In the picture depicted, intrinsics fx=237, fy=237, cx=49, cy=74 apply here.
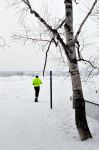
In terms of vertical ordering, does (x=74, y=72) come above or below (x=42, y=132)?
above

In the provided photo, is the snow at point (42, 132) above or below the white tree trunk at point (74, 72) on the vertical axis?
below

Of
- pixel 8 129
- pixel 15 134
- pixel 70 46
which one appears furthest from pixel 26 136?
pixel 70 46

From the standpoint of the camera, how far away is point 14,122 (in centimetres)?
891

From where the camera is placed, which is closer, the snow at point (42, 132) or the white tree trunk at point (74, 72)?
the snow at point (42, 132)

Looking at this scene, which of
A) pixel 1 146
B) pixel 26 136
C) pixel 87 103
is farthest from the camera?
pixel 87 103

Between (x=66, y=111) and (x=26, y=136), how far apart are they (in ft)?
13.1

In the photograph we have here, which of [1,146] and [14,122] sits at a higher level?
[14,122]

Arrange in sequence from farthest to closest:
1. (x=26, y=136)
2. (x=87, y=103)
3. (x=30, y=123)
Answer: (x=87, y=103), (x=30, y=123), (x=26, y=136)

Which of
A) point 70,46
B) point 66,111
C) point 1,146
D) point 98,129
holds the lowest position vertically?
point 1,146

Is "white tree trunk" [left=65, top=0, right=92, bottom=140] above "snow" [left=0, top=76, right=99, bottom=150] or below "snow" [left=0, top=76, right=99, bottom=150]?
above

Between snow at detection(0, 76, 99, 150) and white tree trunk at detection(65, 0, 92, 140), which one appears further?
white tree trunk at detection(65, 0, 92, 140)

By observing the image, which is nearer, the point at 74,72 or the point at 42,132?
the point at 74,72

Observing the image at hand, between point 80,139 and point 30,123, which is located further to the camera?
point 30,123

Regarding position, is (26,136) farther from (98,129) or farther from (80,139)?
(98,129)
